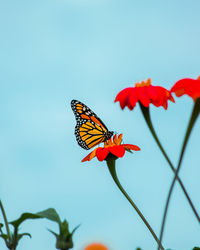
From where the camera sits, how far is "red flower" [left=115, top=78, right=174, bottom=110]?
2.51 m

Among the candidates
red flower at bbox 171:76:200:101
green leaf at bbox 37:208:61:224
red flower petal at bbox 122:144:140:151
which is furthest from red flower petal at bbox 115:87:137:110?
green leaf at bbox 37:208:61:224

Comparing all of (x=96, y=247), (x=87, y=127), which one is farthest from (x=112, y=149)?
(x=96, y=247)

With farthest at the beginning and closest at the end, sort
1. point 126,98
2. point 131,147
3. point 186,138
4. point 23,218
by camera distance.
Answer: point 131,147, point 126,98, point 23,218, point 186,138

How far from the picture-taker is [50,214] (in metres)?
2.35

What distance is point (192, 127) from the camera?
2.26 m

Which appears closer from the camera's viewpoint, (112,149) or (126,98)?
(126,98)

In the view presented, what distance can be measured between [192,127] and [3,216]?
117cm

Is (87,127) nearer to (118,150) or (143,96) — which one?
(118,150)

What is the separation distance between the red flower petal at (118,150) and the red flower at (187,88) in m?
0.64

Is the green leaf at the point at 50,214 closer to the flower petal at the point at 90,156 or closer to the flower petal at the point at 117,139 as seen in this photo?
the flower petal at the point at 90,156

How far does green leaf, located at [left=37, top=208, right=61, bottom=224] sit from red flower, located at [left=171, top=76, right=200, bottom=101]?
0.92 meters

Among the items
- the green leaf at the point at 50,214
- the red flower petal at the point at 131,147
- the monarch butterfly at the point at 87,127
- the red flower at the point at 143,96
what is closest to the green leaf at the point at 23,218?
the green leaf at the point at 50,214

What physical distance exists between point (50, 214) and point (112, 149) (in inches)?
31.4

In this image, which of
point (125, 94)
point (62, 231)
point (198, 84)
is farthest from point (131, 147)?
point (62, 231)
